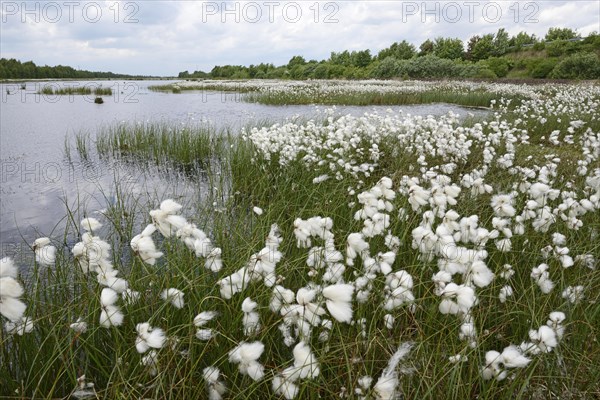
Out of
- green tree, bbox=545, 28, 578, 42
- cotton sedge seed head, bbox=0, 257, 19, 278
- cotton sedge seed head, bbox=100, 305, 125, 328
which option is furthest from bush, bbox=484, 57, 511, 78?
cotton sedge seed head, bbox=0, 257, 19, 278

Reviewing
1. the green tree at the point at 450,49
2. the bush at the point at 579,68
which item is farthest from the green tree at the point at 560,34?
the bush at the point at 579,68

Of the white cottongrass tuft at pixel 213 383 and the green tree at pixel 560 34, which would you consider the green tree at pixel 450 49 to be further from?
the white cottongrass tuft at pixel 213 383

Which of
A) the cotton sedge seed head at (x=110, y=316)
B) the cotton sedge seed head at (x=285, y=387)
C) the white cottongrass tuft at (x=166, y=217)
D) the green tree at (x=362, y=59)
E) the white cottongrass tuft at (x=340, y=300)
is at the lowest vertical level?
the cotton sedge seed head at (x=285, y=387)

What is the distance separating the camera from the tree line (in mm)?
42444

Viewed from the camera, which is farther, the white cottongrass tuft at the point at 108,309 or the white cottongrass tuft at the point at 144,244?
the white cottongrass tuft at the point at 144,244

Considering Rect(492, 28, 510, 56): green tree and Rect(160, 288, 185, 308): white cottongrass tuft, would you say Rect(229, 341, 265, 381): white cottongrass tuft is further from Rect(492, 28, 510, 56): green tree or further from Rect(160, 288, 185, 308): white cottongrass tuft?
Rect(492, 28, 510, 56): green tree

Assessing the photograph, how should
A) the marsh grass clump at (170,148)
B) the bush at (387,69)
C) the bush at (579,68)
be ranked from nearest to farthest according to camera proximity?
1. the marsh grass clump at (170,148)
2. the bush at (579,68)
3. the bush at (387,69)

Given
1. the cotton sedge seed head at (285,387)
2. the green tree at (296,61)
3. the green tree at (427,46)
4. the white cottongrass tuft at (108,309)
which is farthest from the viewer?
the green tree at (296,61)

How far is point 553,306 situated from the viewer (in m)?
2.63

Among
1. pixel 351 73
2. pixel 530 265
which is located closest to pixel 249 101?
pixel 530 265

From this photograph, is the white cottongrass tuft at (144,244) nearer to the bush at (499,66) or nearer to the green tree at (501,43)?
the bush at (499,66)

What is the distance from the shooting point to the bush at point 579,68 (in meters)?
36.9

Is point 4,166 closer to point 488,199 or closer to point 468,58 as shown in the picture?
point 488,199

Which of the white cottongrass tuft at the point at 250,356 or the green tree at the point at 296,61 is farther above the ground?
the green tree at the point at 296,61
